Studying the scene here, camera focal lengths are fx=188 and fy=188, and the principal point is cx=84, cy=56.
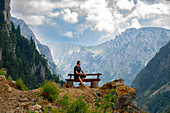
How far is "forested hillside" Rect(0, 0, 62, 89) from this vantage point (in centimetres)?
12012

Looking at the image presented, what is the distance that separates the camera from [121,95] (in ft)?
58.1

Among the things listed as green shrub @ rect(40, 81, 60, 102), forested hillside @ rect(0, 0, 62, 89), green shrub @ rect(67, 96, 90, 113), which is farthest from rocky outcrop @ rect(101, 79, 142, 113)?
forested hillside @ rect(0, 0, 62, 89)

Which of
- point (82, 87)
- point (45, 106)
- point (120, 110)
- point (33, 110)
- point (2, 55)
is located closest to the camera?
point (33, 110)

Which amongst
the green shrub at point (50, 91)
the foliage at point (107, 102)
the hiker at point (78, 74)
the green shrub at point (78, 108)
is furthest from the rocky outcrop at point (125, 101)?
the green shrub at point (78, 108)

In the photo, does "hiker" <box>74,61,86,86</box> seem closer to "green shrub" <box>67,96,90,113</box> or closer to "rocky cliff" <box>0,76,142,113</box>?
"rocky cliff" <box>0,76,142,113</box>

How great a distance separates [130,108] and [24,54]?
534ft

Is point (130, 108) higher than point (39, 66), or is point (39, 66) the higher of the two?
point (39, 66)

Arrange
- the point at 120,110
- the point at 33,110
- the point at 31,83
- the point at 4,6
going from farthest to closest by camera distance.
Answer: the point at 4,6
the point at 31,83
the point at 120,110
the point at 33,110

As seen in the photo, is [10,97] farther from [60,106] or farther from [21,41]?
[21,41]

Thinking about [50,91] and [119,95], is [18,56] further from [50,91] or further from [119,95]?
[50,91]

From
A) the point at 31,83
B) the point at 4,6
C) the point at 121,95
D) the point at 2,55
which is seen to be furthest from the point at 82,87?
the point at 4,6

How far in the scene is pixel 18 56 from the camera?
152375 millimetres

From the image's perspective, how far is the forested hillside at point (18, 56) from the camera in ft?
394

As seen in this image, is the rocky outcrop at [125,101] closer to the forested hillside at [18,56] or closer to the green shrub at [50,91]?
the green shrub at [50,91]
